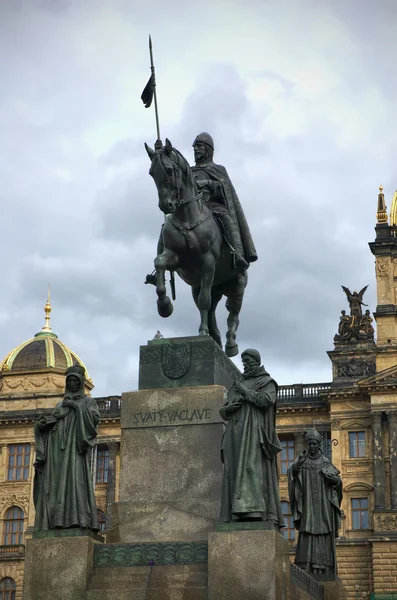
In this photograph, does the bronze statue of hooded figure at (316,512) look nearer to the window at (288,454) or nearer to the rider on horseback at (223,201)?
the rider on horseback at (223,201)

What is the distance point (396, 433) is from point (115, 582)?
189ft

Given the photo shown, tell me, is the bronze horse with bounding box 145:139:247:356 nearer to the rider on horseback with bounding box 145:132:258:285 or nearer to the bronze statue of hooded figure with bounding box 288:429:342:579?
the rider on horseback with bounding box 145:132:258:285

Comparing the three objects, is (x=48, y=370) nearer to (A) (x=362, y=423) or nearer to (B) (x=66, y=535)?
(A) (x=362, y=423)

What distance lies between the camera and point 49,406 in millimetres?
79125

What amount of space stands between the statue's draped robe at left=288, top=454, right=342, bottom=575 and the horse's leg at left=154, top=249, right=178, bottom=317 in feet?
11.6

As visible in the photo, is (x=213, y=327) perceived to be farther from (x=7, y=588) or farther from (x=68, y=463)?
(x=7, y=588)

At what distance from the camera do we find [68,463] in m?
15.6

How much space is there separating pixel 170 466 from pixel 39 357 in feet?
218

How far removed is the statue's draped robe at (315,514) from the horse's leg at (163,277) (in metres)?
3.53

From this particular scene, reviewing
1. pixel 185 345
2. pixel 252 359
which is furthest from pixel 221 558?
pixel 185 345

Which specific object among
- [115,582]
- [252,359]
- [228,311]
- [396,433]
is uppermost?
[396,433]

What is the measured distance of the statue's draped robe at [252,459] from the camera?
1465cm

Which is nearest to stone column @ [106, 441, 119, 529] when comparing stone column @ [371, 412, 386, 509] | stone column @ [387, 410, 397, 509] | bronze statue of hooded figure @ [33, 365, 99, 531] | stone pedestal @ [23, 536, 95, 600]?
stone column @ [371, 412, 386, 509]

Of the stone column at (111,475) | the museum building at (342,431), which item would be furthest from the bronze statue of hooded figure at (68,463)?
the stone column at (111,475)
